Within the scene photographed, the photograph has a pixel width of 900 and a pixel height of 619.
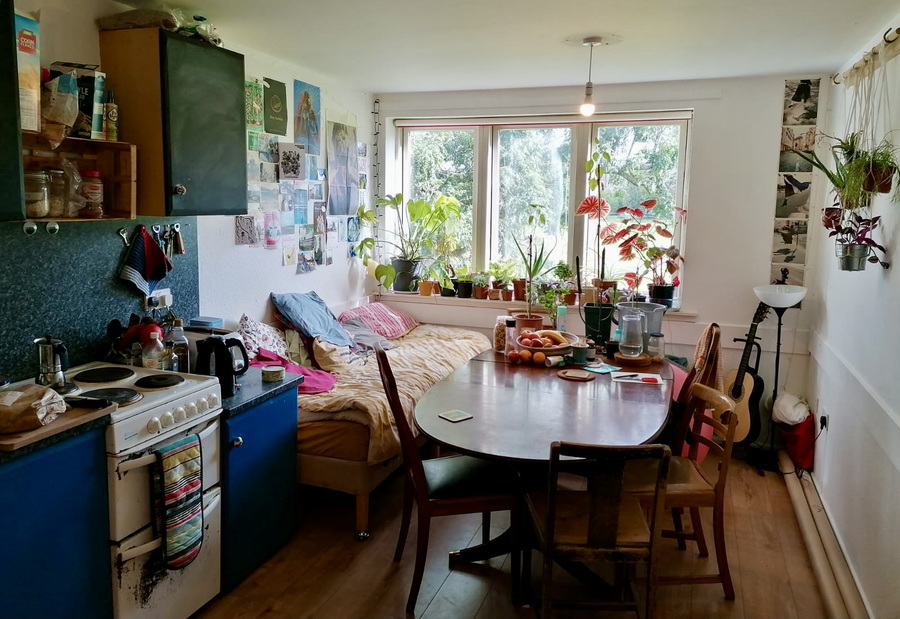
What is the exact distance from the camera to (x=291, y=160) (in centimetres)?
387

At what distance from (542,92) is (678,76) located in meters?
0.91

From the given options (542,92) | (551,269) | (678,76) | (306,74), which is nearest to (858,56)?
(678,76)

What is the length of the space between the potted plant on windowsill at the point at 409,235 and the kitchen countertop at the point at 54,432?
9.74 feet

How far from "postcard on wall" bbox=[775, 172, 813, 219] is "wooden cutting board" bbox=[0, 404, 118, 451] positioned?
154 inches

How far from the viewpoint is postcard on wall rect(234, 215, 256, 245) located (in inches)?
137

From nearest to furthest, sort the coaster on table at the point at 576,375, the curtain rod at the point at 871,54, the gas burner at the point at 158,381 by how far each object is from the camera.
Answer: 1. the gas burner at the point at 158,381
2. the curtain rod at the point at 871,54
3. the coaster on table at the point at 576,375

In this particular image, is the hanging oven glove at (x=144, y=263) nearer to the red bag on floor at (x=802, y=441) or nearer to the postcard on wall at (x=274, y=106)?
the postcard on wall at (x=274, y=106)

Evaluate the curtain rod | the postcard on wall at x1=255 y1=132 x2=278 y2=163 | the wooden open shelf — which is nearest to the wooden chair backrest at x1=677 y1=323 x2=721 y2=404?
the curtain rod

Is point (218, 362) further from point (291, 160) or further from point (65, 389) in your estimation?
point (291, 160)

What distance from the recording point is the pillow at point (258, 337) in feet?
11.1

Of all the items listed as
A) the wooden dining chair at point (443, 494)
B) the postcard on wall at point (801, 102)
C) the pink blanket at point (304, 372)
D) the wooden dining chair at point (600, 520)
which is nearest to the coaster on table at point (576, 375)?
the wooden dining chair at point (443, 494)

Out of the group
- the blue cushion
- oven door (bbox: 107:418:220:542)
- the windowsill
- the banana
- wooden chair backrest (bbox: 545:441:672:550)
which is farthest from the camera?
the windowsill

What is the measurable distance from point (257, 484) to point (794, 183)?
3612 millimetres

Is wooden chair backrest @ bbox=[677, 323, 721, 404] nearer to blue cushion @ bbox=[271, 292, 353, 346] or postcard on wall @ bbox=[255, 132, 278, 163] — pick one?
A: blue cushion @ bbox=[271, 292, 353, 346]
